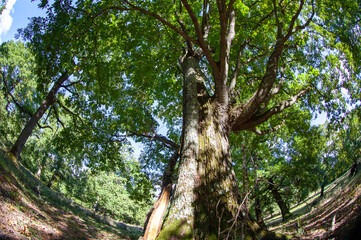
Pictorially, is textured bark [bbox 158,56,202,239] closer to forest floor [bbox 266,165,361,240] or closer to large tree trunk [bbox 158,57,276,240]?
large tree trunk [bbox 158,57,276,240]

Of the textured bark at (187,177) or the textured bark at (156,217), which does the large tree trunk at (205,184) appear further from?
the textured bark at (156,217)

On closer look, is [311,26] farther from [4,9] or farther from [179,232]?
[4,9]

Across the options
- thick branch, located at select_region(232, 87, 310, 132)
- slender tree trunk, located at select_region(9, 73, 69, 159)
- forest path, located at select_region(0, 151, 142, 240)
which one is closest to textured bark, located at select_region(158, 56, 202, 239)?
thick branch, located at select_region(232, 87, 310, 132)

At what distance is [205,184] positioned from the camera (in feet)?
11.8

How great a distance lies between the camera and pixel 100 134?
943 centimetres

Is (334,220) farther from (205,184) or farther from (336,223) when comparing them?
(205,184)

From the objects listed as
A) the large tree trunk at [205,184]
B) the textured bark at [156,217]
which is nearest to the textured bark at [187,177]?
the large tree trunk at [205,184]

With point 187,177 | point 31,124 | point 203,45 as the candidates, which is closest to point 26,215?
point 187,177

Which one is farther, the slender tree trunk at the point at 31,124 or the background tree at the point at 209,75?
the slender tree trunk at the point at 31,124

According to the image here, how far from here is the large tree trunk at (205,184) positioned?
3.13 m

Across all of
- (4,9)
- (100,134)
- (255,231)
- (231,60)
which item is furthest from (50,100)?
(255,231)

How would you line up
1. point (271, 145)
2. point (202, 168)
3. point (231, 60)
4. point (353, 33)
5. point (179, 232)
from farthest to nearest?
point (271, 145)
point (231, 60)
point (353, 33)
point (202, 168)
point (179, 232)

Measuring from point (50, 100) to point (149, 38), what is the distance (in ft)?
25.3

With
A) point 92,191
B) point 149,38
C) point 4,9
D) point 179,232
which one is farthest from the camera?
point 92,191
